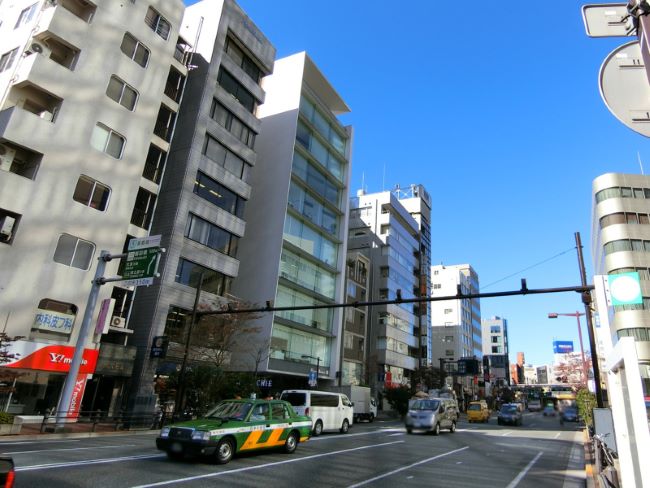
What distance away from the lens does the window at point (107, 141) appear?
2425 cm

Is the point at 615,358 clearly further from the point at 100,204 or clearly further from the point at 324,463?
the point at 100,204

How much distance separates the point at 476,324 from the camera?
362 ft

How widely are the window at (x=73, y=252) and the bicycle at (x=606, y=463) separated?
23285 mm

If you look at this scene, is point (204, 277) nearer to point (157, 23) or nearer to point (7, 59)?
point (7, 59)

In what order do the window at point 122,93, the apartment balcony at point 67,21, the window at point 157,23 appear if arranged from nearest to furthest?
the apartment balcony at point 67,21, the window at point 122,93, the window at point 157,23

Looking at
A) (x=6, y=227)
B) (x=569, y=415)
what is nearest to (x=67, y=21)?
(x=6, y=227)

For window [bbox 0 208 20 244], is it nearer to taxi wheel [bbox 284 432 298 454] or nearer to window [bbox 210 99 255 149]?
taxi wheel [bbox 284 432 298 454]

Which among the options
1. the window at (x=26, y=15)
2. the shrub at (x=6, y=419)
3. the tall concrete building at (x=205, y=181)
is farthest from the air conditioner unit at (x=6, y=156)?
the shrub at (x=6, y=419)

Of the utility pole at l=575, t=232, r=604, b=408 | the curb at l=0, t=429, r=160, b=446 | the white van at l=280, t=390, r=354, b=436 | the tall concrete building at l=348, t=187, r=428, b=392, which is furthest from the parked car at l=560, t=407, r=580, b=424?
the curb at l=0, t=429, r=160, b=446

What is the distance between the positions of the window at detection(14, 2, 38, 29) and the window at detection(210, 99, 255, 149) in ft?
40.3

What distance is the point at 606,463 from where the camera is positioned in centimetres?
966

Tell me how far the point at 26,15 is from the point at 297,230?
25.1 m

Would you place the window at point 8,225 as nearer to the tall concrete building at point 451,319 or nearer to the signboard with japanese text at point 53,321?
the signboard with japanese text at point 53,321

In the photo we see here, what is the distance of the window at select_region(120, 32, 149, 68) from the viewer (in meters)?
26.6
